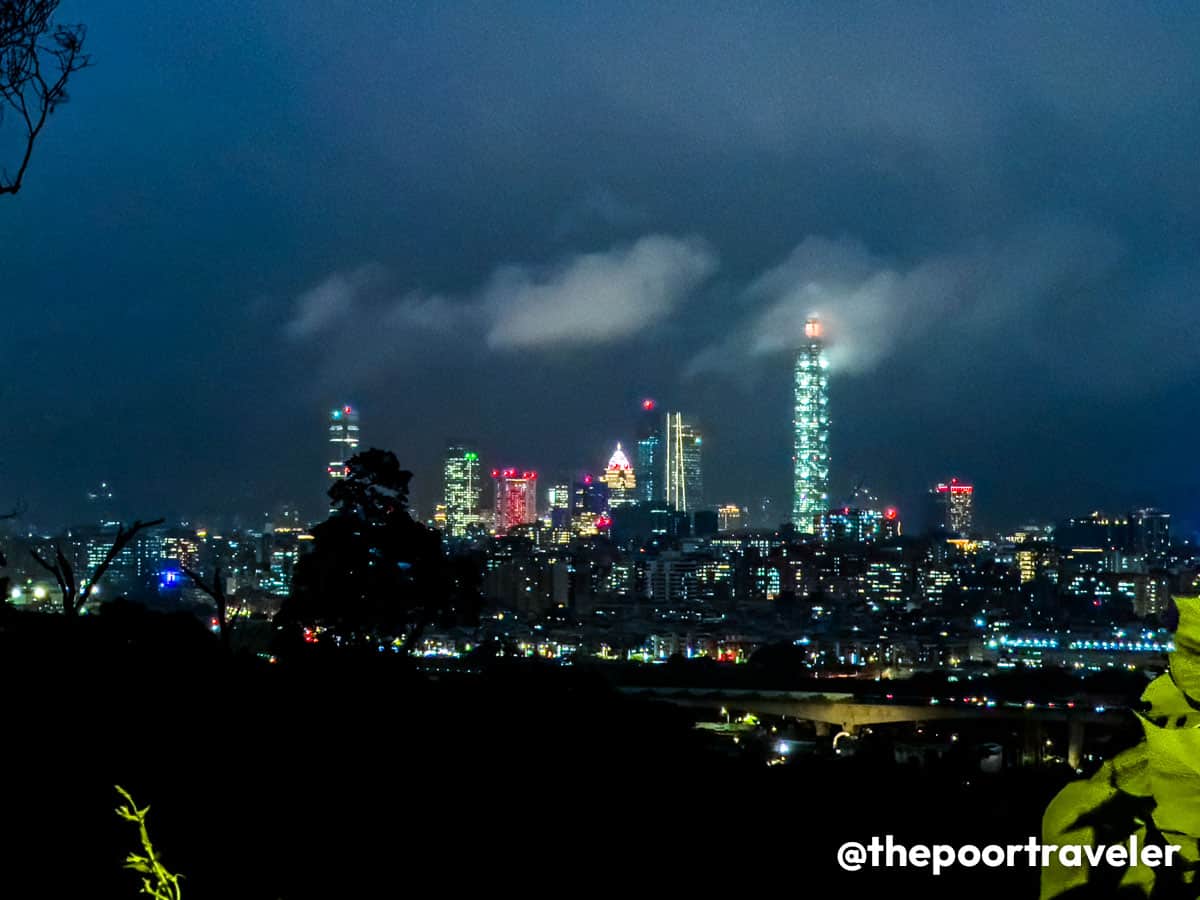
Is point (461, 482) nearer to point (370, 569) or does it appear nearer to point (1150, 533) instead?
point (1150, 533)

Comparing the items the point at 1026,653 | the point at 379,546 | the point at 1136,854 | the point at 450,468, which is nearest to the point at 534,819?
the point at 1136,854

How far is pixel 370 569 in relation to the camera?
1742 centimetres

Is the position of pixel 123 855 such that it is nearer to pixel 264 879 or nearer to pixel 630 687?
pixel 264 879

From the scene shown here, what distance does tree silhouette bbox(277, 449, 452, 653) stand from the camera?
16938 mm

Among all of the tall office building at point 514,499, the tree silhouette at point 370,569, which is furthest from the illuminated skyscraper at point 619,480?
the tree silhouette at point 370,569

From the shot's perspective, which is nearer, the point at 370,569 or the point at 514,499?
the point at 370,569

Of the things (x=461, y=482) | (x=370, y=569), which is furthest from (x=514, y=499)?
(x=370, y=569)

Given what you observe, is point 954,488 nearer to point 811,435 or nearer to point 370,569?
point 811,435

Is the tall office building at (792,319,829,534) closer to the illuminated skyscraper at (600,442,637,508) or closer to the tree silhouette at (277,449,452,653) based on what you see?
the illuminated skyscraper at (600,442,637,508)

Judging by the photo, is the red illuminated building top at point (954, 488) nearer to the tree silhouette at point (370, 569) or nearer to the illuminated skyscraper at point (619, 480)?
the illuminated skyscraper at point (619, 480)

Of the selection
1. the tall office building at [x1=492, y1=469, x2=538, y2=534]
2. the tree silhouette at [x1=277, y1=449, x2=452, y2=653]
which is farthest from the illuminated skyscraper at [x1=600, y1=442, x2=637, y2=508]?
the tree silhouette at [x1=277, y1=449, x2=452, y2=653]

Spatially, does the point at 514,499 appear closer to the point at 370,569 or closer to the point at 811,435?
the point at 811,435

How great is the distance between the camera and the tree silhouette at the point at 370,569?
1694 cm

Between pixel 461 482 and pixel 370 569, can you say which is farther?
pixel 461 482
